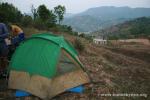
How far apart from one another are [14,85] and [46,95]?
126cm

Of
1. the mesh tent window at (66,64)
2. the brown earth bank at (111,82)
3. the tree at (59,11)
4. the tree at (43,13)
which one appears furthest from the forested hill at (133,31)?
the mesh tent window at (66,64)

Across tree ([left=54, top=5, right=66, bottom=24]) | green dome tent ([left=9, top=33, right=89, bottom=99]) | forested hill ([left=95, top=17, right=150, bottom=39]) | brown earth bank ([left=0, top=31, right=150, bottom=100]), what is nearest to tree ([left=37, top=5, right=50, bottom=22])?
tree ([left=54, top=5, right=66, bottom=24])

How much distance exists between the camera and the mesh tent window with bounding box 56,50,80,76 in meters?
7.92

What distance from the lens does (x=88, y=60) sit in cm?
1245

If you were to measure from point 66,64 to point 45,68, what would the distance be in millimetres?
743

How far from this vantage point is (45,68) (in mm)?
7773

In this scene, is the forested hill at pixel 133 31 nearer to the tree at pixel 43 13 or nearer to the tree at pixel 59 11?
the tree at pixel 59 11

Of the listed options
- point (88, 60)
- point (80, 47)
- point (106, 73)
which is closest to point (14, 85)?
point (106, 73)

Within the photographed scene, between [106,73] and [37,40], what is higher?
[37,40]

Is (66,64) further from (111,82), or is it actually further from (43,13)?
(43,13)

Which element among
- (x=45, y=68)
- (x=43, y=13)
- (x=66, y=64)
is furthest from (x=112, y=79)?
(x=43, y=13)

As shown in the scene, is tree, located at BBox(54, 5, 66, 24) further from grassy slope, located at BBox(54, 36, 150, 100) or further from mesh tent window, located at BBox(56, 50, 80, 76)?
Result: mesh tent window, located at BBox(56, 50, 80, 76)

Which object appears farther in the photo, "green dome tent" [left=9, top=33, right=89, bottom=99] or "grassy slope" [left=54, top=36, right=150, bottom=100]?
"grassy slope" [left=54, top=36, right=150, bottom=100]

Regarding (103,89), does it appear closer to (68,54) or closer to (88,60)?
(68,54)
